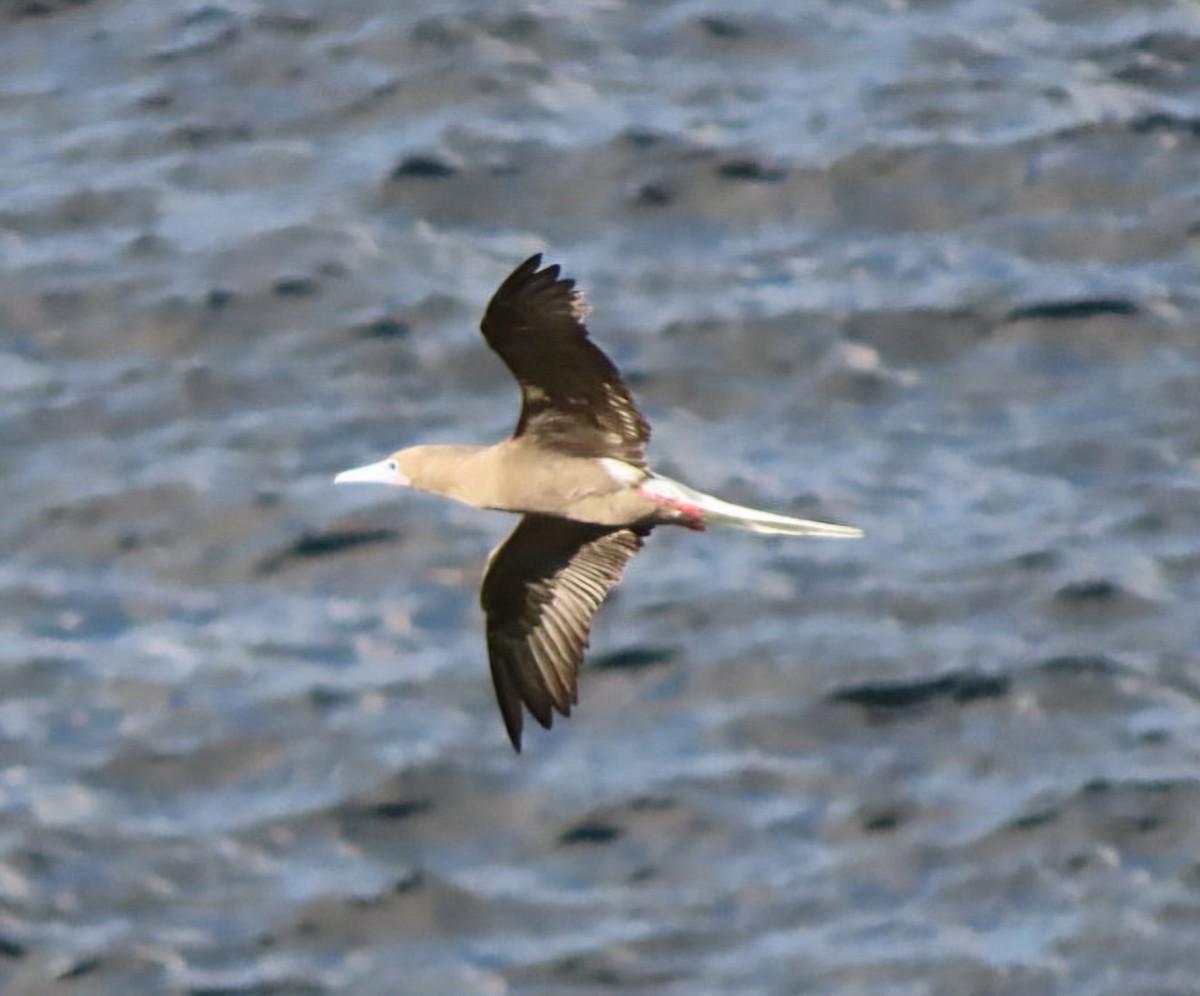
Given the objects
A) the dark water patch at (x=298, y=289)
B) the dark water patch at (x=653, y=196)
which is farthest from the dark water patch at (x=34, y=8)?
the dark water patch at (x=653, y=196)

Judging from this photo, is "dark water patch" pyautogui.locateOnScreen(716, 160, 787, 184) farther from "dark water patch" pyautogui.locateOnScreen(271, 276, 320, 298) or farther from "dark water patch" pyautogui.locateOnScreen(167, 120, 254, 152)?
"dark water patch" pyautogui.locateOnScreen(167, 120, 254, 152)

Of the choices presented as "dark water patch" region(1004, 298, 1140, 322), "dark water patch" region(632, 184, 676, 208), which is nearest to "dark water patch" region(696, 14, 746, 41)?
"dark water patch" region(632, 184, 676, 208)

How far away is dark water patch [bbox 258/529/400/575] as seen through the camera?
57.4ft

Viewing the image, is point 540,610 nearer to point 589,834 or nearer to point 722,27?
point 589,834

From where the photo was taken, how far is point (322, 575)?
57.2ft

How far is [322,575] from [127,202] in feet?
13.3

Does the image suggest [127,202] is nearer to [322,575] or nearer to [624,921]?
[322,575]

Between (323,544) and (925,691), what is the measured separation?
3.75m

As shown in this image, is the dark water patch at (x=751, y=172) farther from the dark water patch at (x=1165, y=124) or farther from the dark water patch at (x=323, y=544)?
the dark water patch at (x=323, y=544)

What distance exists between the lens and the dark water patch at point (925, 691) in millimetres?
16703

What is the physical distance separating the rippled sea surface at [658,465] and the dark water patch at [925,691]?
24 mm

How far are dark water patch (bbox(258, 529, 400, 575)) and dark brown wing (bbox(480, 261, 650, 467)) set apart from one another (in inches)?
269

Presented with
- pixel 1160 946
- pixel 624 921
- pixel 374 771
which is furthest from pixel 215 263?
pixel 1160 946

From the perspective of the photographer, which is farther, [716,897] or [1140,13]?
[1140,13]
